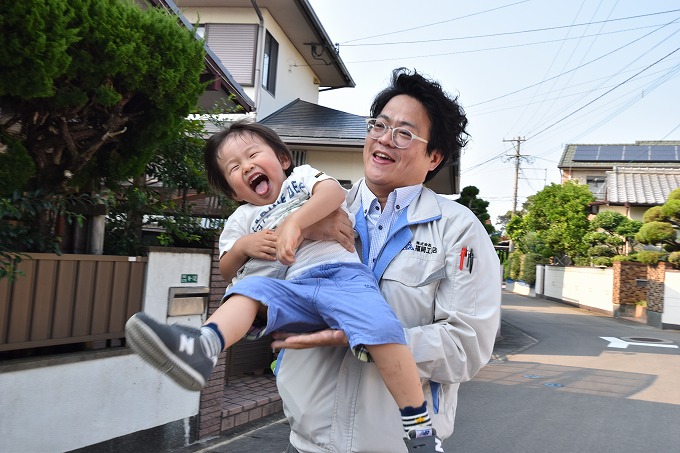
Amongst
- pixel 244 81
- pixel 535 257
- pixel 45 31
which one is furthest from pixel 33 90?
pixel 535 257

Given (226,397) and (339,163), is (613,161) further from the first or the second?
(226,397)

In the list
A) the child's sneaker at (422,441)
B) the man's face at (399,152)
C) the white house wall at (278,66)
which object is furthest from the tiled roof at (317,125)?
the child's sneaker at (422,441)

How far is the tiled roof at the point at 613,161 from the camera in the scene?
38531 millimetres

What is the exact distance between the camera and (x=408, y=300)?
1.89 metres

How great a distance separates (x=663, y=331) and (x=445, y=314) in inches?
760

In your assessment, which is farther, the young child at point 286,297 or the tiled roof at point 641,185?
the tiled roof at point 641,185

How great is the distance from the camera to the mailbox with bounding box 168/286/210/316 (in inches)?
198

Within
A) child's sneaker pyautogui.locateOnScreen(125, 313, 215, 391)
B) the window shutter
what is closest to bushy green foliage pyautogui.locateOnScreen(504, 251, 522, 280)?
the window shutter

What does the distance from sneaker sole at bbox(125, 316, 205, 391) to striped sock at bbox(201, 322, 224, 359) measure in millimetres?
84

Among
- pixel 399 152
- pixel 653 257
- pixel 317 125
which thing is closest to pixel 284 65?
pixel 317 125

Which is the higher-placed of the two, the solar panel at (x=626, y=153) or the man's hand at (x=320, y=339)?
the solar panel at (x=626, y=153)

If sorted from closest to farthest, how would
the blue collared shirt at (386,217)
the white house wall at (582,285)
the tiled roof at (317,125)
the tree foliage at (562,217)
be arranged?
the blue collared shirt at (386,217), the tiled roof at (317,125), the white house wall at (582,285), the tree foliage at (562,217)

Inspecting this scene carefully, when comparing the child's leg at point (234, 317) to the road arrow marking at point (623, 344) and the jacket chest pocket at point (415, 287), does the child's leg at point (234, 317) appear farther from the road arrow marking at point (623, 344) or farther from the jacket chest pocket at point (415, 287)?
the road arrow marking at point (623, 344)

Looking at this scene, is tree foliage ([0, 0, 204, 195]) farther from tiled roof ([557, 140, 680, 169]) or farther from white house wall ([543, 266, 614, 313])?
tiled roof ([557, 140, 680, 169])
